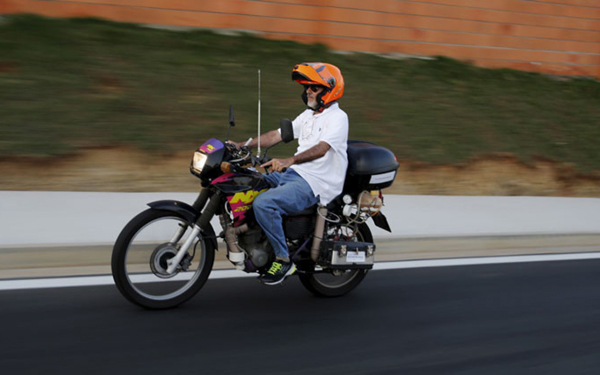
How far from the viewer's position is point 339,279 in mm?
5551

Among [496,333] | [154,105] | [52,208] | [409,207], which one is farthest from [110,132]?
[496,333]

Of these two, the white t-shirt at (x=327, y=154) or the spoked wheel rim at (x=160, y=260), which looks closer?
the spoked wheel rim at (x=160, y=260)

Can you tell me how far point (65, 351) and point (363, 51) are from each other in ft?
30.5

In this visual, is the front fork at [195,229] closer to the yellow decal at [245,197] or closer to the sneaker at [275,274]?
the yellow decal at [245,197]

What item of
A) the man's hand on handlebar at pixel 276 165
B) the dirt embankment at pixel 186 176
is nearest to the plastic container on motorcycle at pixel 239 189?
the man's hand on handlebar at pixel 276 165

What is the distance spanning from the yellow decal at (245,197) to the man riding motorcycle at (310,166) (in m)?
0.06

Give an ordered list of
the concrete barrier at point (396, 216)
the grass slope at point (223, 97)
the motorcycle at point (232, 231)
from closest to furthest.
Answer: the motorcycle at point (232, 231) < the concrete barrier at point (396, 216) < the grass slope at point (223, 97)

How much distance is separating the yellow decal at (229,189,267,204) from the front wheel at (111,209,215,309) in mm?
349

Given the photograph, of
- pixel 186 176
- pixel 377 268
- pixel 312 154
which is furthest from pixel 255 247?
pixel 186 176

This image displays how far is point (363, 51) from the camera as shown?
40.2 feet

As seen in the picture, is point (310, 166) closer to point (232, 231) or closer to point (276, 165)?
point (276, 165)

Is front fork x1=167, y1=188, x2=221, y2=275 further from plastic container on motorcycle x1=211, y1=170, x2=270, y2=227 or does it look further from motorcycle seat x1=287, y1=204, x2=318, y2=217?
motorcycle seat x1=287, y1=204, x2=318, y2=217

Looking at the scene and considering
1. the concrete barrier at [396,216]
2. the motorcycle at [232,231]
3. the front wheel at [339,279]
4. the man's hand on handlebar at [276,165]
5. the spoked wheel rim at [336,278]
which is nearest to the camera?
the man's hand on handlebar at [276,165]

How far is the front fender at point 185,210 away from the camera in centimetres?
457
